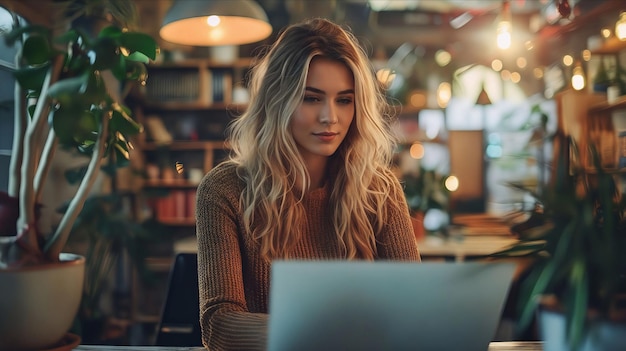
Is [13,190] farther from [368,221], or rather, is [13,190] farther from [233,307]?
[368,221]

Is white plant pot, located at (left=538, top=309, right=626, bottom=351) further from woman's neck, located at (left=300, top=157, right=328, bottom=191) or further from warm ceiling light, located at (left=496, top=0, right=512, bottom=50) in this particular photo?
warm ceiling light, located at (left=496, top=0, right=512, bottom=50)

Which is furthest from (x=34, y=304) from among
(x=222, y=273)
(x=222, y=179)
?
(x=222, y=179)

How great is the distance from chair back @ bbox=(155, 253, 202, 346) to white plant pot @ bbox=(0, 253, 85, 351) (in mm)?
713

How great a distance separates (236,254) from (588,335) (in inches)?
34.8

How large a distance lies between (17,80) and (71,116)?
0.68ft

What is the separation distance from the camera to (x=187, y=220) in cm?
614

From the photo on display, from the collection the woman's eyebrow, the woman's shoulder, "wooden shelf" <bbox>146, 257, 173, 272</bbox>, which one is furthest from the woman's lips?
"wooden shelf" <bbox>146, 257, 173, 272</bbox>

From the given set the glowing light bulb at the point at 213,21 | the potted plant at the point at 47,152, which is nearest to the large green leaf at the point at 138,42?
the potted plant at the point at 47,152

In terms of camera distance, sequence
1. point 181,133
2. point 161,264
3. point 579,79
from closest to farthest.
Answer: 1. point 579,79
2. point 161,264
3. point 181,133

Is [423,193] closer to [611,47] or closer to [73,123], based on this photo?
[611,47]

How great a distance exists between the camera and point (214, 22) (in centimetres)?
237

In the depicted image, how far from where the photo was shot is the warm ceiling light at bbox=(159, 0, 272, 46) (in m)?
2.20

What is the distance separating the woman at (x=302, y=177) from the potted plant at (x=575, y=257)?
2.52 feet

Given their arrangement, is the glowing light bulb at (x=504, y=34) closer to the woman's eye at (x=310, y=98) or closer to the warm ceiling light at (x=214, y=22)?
the warm ceiling light at (x=214, y=22)
